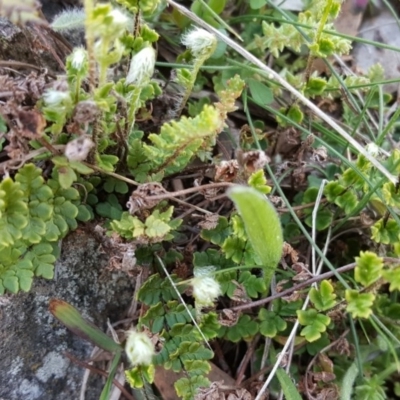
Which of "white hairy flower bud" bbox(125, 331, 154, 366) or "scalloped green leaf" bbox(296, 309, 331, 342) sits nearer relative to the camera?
"white hairy flower bud" bbox(125, 331, 154, 366)

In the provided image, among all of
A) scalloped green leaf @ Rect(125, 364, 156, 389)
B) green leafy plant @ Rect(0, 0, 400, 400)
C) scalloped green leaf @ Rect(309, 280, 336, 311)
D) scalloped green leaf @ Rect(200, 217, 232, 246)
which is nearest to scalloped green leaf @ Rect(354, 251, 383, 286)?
green leafy plant @ Rect(0, 0, 400, 400)

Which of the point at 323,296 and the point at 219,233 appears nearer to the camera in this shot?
the point at 323,296

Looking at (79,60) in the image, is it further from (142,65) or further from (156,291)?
(156,291)

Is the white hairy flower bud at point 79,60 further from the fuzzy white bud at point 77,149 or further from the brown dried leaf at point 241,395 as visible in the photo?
the brown dried leaf at point 241,395

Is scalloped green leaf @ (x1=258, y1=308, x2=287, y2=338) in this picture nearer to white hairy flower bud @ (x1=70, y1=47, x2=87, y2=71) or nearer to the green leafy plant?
the green leafy plant

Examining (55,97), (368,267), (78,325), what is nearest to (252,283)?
(368,267)

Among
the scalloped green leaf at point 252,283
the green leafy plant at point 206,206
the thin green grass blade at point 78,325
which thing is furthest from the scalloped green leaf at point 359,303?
the thin green grass blade at point 78,325

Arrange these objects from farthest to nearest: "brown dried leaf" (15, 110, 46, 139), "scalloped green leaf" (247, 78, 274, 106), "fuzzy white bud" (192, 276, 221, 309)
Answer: "scalloped green leaf" (247, 78, 274, 106) < "fuzzy white bud" (192, 276, 221, 309) < "brown dried leaf" (15, 110, 46, 139)

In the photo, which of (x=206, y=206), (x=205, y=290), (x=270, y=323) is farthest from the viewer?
(x=206, y=206)
